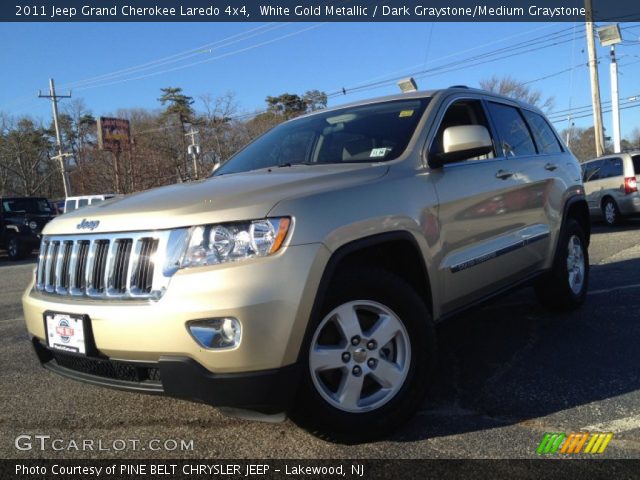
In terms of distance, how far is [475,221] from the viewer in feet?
11.4

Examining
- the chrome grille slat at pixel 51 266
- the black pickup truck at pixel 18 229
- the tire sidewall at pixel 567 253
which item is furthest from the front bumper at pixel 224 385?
the black pickup truck at pixel 18 229

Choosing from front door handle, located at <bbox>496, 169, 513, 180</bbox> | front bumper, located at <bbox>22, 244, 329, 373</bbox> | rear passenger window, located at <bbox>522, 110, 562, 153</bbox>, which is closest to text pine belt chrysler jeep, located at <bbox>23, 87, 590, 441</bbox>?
front bumper, located at <bbox>22, 244, 329, 373</bbox>

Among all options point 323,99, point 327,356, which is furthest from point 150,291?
point 323,99

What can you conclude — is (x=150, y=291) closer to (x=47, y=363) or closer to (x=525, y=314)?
(x=47, y=363)

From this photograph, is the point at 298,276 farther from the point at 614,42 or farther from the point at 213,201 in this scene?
the point at 614,42

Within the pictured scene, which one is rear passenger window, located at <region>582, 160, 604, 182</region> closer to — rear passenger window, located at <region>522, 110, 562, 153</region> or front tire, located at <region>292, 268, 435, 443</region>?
rear passenger window, located at <region>522, 110, 562, 153</region>

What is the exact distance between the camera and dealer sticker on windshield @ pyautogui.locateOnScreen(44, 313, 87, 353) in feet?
8.41

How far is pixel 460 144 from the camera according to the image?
319 centimetres

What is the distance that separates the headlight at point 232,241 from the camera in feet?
7.70

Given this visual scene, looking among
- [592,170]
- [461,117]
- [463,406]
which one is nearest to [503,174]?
[461,117]

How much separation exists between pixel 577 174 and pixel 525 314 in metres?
1.40

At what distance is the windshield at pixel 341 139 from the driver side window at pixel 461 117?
180 mm

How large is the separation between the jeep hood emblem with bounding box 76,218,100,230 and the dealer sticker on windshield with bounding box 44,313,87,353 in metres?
0.43

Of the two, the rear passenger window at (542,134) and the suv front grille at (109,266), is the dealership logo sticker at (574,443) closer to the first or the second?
the suv front grille at (109,266)
